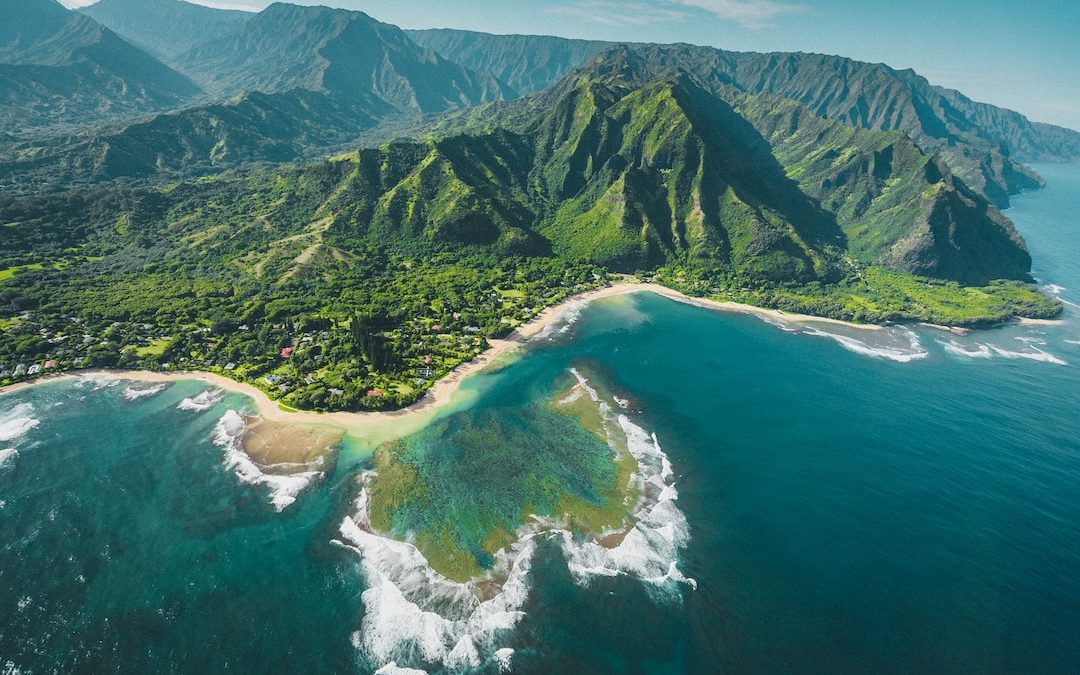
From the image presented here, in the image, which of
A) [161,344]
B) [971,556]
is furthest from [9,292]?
[971,556]

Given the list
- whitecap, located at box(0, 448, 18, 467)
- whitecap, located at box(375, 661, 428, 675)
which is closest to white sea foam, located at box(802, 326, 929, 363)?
whitecap, located at box(375, 661, 428, 675)

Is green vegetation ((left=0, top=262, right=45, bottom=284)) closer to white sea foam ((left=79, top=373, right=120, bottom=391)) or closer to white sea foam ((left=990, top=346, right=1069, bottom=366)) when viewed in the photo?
white sea foam ((left=79, top=373, right=120, bottom=391))

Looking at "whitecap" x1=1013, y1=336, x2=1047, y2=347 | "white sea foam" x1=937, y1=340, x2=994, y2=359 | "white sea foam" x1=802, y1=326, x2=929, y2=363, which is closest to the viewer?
"white sea foam" x1=802, y1=326, x2=929, y2=363

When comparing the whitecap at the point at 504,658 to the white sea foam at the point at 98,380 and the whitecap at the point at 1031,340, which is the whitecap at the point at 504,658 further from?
the whitecap at the point at 1031,340

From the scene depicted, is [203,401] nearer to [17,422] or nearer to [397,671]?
[17,422]

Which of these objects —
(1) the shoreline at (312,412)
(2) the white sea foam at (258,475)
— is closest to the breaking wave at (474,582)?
(2) the white sea foam at (258,475)

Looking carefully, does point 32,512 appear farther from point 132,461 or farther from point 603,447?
point 603,447
